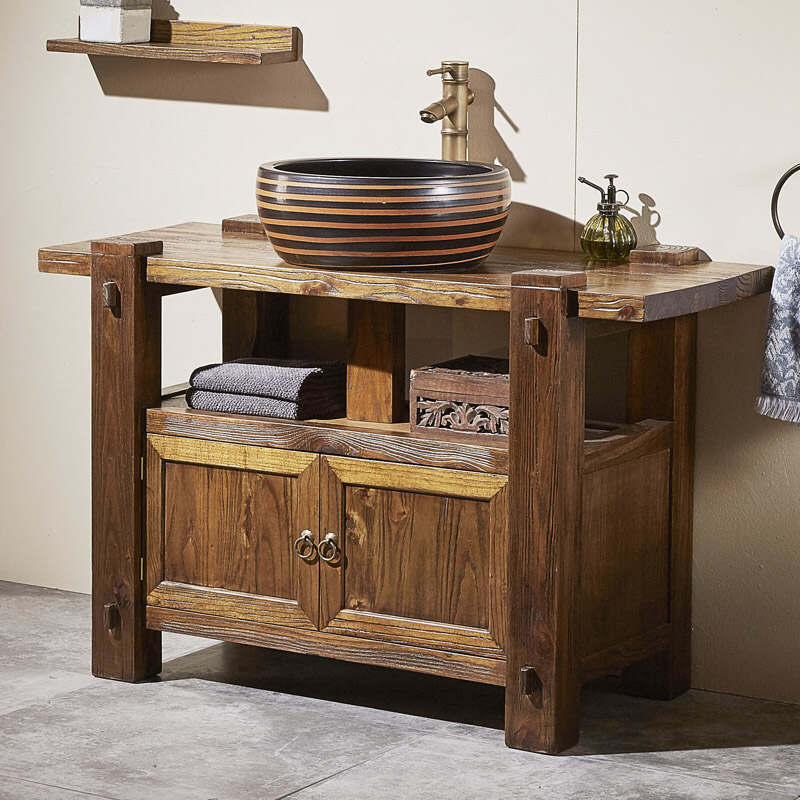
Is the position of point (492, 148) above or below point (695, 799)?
above

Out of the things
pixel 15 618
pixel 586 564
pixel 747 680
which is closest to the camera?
pixel 586 564

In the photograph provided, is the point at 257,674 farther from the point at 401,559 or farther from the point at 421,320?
the point at 421,320

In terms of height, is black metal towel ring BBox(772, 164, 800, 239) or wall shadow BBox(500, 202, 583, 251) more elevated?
black metal towel ring BBox(772, 164, 800, 239)

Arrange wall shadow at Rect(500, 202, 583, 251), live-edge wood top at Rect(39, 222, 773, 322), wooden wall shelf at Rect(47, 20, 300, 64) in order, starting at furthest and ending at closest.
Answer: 1. wooden wall shelf at Rect(47, 20, 300, 64)
2. wall shadow at Rect(500, 202, 583, 251)
3. live-edge wood top at Rect(39, 222, 773, 322)

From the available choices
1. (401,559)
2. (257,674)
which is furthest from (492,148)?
(257,674)

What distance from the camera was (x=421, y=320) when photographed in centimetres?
321

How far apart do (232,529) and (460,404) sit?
496mm

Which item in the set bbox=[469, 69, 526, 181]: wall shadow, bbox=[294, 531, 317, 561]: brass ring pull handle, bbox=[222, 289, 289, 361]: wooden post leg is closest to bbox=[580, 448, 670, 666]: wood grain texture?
bbox=[294, 531, 317, 561]: brass ring pull handle

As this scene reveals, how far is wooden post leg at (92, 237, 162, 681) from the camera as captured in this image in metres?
2.92

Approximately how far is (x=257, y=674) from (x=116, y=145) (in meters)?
1.17

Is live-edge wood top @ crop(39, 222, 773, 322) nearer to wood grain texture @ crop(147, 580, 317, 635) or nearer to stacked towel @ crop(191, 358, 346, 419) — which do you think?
stacked towel @ crop(191, 358, 346, 419)

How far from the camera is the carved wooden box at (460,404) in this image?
2.71 meters

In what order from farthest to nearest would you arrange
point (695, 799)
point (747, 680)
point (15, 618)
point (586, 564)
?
point (15, 618) < point (747, 680) < point (586, 564) < point (695, 799)

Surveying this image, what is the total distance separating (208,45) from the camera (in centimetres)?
332
